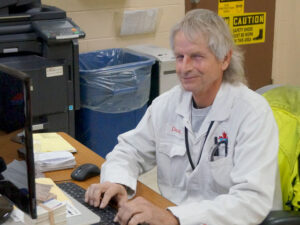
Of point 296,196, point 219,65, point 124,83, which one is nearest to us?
point 296,196

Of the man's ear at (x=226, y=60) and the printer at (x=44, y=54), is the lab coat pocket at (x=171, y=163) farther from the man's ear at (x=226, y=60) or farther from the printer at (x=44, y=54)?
the printer at (x=44, y=54)

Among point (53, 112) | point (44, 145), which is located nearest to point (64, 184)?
point (44, 145)

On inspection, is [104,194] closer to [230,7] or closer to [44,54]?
[44,54]

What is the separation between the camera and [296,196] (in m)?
1.58

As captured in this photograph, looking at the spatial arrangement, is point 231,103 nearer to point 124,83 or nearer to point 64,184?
point 64,184

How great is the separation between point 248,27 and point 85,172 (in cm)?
311

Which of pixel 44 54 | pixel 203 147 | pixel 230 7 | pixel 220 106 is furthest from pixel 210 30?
pixel 230 7

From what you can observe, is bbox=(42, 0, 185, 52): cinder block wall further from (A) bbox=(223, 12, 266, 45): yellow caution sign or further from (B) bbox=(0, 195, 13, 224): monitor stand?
(B) bbox=(0, 195, 13, 224): monitor stand

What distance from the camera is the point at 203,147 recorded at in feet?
5.47

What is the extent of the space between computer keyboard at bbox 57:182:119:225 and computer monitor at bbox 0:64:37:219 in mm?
301

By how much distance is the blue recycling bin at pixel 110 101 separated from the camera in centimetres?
336

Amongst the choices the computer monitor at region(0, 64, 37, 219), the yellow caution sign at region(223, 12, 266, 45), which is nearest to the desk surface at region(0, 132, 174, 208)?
the computer monitor at region(0, 64, 37, 219)

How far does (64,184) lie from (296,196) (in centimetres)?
73

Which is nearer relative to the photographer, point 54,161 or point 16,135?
point 16,135
